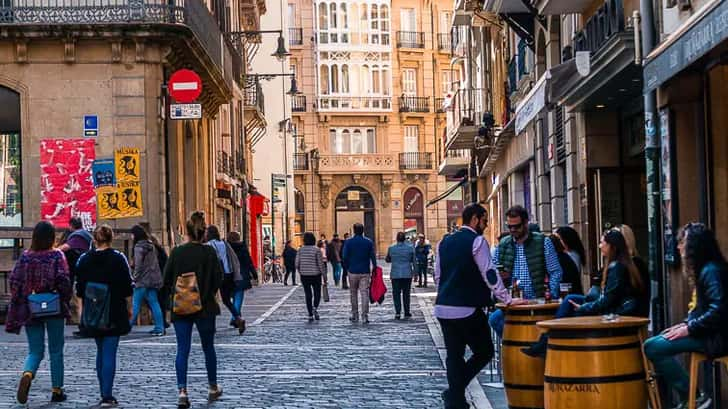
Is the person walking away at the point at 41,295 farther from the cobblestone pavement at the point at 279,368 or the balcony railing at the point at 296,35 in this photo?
the balcony railing at the point at 296,35

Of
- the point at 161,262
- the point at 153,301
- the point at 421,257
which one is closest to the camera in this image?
the point at 153,301

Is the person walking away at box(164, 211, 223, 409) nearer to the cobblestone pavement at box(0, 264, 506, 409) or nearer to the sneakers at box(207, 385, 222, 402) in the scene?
the sneakers at box(207, 385, 222, 402)

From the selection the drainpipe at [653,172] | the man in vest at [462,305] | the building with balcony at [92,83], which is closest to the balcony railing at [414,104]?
the building with balcony at [92,83]

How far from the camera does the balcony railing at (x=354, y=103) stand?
7662 cm

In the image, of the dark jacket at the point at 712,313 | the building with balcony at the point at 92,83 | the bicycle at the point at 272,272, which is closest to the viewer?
the dark jacket at the point at 712,313

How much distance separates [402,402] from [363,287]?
1192 cm

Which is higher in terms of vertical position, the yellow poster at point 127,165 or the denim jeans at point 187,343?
the yellow poster at point 127,165

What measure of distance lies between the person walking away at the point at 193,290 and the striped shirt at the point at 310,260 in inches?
505

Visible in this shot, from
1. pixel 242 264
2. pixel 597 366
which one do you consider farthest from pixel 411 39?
pixel 597 366

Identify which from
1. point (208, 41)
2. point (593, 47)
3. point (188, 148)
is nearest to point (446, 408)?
point (593, 47)

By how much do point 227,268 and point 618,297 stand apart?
1324 cm

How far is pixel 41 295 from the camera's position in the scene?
1306 cm

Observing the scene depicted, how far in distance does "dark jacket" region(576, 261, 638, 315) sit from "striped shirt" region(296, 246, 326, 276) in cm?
1560

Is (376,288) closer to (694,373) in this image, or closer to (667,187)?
(667,187)
